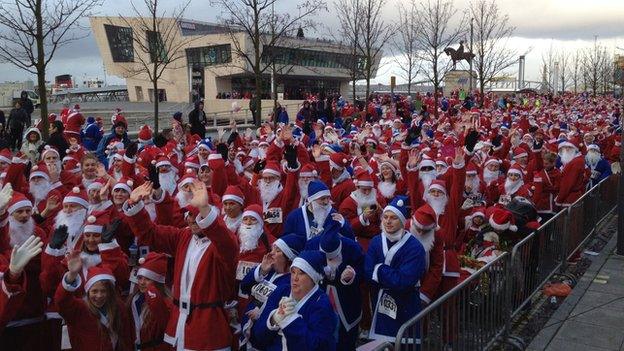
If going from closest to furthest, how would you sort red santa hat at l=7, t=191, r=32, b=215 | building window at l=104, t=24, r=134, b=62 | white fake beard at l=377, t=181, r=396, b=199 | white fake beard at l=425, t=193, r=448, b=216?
red santa hat at l=7, t=191, r=32, b=215 → white fake beard at l=425, t=193, r=448, b=216 → white fake beard at l=377, t=181, r=396, b=199 → building window at l=104, t=24, r=134, b=62

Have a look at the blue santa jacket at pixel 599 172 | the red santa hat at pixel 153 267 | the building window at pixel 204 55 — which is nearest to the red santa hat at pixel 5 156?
the red santa hat at pixel 153 267

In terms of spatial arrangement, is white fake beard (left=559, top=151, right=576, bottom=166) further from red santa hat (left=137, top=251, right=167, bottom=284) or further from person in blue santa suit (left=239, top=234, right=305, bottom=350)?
red santa hat (left=137, top=251, right=167, bottom=284)

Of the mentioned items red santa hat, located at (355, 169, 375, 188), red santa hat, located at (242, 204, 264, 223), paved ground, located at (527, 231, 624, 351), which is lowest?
paved ground, located at (527, 231, 624, 351)

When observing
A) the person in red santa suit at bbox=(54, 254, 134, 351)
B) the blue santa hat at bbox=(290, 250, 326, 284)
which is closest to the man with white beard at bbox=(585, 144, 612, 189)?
the blue santa hat at bbox=(290, 250, 326, 284)

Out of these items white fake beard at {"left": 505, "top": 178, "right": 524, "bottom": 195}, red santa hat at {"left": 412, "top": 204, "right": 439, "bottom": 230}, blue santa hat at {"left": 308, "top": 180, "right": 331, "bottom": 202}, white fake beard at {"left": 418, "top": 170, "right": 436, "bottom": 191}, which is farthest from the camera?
white fake beard at {"left": 505, "top": 178, "right": 524, "bottom": 195}

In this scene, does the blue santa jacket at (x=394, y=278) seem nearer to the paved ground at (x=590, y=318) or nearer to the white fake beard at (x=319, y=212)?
the white fake beard at (x=319, y=212)

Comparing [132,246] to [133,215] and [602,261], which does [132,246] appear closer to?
[133,215]

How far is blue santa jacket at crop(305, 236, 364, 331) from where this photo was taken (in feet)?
16.0

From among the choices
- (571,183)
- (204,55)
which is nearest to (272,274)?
(571,183)

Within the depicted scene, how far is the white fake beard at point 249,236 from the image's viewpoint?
210 inches

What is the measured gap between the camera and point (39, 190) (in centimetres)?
763

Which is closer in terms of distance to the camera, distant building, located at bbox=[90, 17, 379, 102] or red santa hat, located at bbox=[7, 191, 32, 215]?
red santa hat, located at bbox=[7, 191, 32, 215]

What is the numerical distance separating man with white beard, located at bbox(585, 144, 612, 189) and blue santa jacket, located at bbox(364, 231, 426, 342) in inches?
335

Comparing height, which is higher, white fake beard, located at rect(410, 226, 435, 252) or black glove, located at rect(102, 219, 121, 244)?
black glove, located at rect(102, 219, 121, 244)
